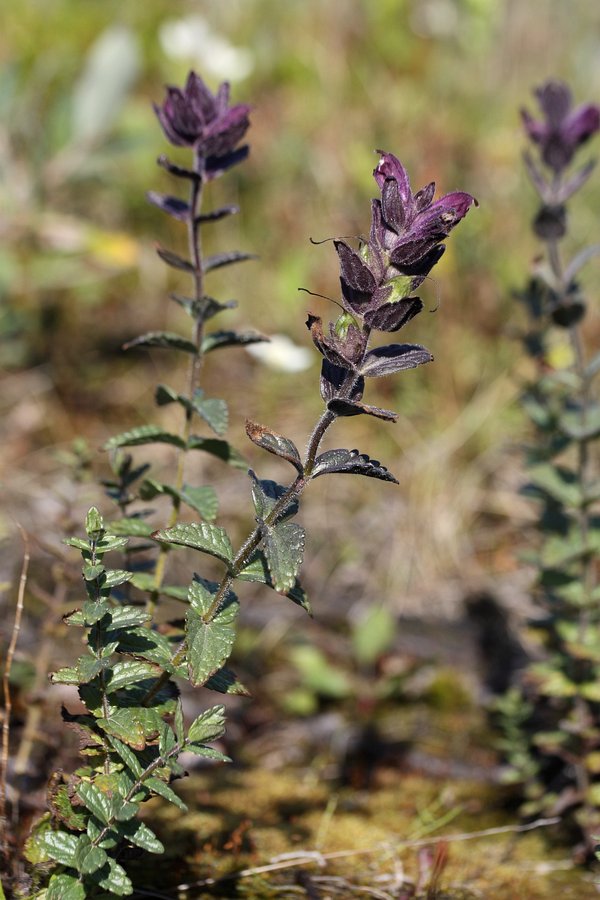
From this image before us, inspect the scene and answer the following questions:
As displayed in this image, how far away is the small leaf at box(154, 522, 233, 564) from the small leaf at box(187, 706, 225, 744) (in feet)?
0.75

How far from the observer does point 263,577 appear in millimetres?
1276

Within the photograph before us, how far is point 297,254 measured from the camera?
175 inches

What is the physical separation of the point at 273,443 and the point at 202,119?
2.42ft

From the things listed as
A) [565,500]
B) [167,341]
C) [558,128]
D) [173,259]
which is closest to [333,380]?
[167,341]

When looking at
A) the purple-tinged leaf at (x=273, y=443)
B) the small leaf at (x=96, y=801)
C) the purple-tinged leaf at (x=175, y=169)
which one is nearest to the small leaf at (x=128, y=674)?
the small leaf at (x=96, y=801)

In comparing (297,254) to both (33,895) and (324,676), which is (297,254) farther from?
(33,895)

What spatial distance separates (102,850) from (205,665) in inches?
11.8

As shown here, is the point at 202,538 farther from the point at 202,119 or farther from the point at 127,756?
the point at 202,119

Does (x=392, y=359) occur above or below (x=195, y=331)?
below

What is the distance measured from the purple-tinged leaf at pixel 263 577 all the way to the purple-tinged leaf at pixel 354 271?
1.34ft

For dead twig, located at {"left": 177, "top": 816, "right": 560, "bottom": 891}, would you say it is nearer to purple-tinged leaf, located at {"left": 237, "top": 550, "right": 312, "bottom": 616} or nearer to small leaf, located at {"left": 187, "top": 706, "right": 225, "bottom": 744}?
small leaf, located at {"left": 187, "top": 706, "right": 225, "bottom": 744}

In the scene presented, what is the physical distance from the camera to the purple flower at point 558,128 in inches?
80.5

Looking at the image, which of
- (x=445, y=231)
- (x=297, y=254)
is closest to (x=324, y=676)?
(x=445, y=231)

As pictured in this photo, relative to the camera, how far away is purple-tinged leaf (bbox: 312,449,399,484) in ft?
3.98
